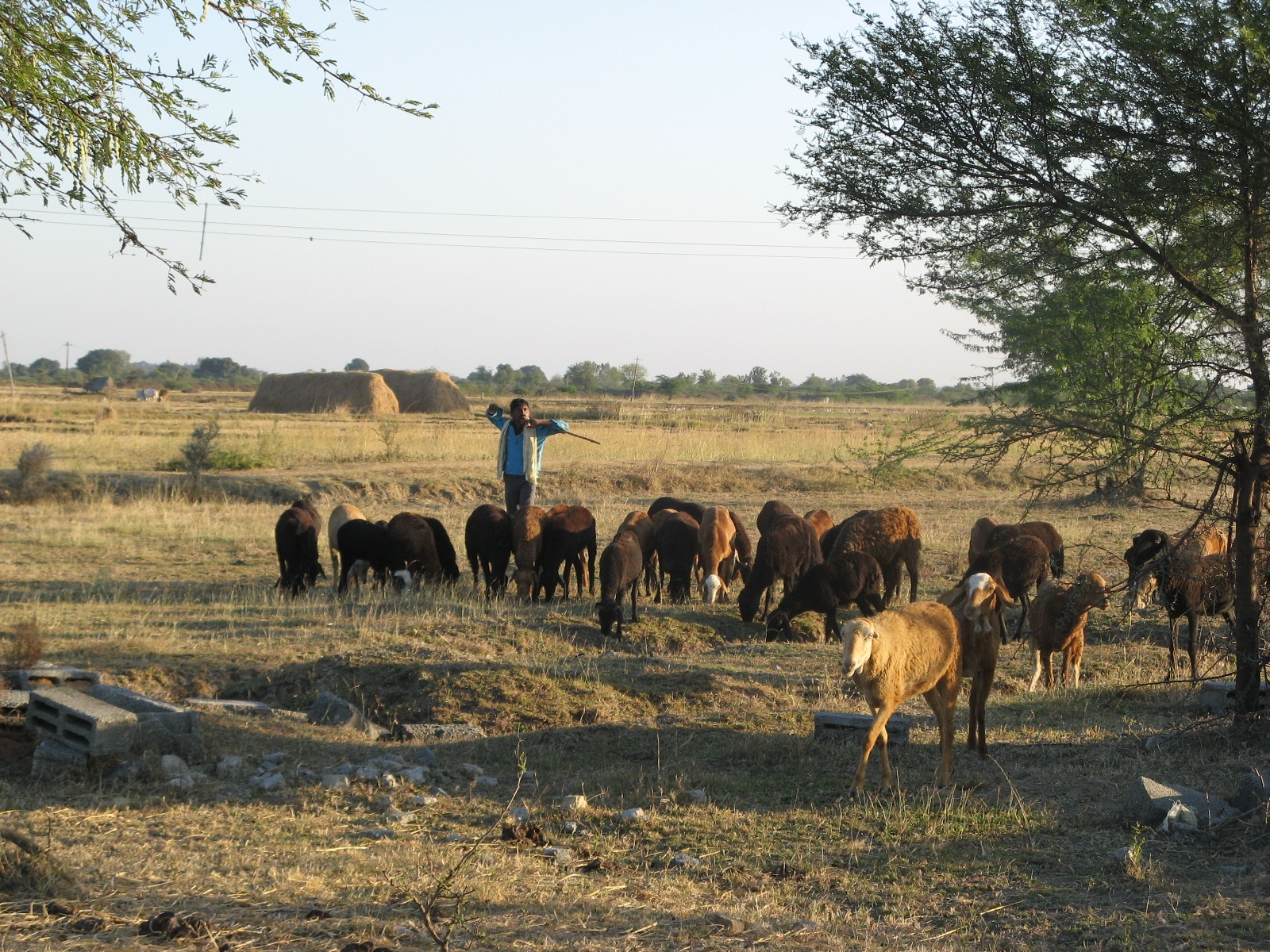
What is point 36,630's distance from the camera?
960 centimetres

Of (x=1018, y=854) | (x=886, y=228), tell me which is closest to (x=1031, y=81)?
(x=886, y=228)

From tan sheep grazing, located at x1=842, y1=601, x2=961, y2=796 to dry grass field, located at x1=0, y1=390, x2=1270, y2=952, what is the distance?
1.09 feet

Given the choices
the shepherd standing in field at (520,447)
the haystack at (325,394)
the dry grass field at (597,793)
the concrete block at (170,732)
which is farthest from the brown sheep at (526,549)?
the haystack at (325,394)

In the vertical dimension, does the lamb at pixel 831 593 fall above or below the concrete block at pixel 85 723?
above

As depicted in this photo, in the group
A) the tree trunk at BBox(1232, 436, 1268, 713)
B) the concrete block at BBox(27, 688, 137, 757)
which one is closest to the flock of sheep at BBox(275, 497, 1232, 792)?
the tree trunk at BBox(1232, 436, 1268, 713)

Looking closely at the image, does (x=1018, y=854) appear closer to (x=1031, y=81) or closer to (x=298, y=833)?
(x=298, y=833)

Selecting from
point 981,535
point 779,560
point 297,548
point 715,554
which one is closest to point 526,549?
point 715,554

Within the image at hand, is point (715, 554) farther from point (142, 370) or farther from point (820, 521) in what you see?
point (142, 370)

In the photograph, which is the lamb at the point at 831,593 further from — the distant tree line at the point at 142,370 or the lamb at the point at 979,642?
the distant tree line at the point at 142,370

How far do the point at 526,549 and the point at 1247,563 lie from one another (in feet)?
26.2

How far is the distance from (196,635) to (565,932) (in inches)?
280

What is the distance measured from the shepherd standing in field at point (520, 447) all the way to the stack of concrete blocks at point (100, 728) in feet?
23.1

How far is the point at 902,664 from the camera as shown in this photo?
7.33 metres

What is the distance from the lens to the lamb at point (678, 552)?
1448 cm
